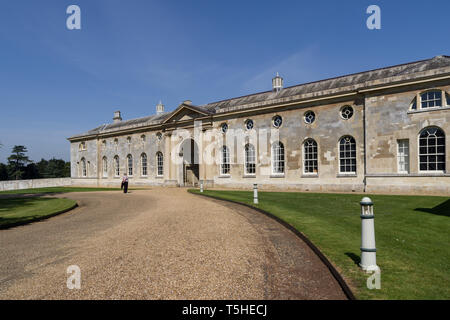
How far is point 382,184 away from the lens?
58.8 feet

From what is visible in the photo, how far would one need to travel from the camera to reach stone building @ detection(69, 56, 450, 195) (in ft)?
54.6

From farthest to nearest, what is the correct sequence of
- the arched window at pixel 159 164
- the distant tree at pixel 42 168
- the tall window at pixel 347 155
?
the distant tree at pixel 42 168 → the arched window at pixel 159 164 → the tall window at pixel 347 155

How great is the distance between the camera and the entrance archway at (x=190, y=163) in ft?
103

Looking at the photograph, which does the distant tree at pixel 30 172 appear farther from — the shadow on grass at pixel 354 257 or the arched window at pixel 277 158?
the shadow on grass at pixel 354 257

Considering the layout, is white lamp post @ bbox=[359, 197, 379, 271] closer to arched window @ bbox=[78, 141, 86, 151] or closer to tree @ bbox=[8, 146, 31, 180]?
arched window @ bbox=[78, 141, 86, 151]

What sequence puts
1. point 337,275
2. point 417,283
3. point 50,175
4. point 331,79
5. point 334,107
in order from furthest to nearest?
point 50,175 → point 331,79 → point 334,107 → point 337,275 → point 417,283

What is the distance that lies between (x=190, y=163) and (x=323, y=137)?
52.7 feet

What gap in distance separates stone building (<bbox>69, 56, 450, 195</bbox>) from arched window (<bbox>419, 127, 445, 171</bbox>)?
0.05 meters

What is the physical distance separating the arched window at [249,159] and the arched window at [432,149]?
12354 millimetres

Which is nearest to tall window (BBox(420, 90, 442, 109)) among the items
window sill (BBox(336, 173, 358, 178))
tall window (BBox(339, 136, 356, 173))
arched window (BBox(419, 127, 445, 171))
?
arched window (BBox(419, 127, 445, 171))

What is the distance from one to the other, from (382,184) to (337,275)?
16473 millimetres
